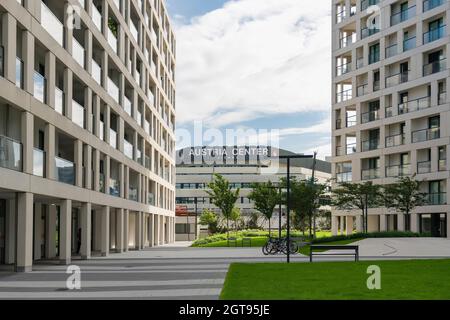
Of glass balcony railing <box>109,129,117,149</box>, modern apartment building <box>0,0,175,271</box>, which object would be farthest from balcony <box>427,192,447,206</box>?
glass balcony railing <box>109,129,117,149</box>

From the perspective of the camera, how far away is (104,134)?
36.7 m

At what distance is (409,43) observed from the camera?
61094 mm

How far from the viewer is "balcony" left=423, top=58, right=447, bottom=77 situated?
56719 mm

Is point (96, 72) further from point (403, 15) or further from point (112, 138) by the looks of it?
point (403, 15)

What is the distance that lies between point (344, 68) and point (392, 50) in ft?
26.5

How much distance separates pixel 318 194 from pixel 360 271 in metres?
39.5

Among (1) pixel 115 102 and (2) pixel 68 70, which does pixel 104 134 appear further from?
(2) pixel 68 70

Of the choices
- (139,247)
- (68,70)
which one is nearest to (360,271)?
(68,70)

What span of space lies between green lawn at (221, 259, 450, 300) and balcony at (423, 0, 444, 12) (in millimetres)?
38813

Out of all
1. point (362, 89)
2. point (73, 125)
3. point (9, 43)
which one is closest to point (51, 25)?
point (73, 125)

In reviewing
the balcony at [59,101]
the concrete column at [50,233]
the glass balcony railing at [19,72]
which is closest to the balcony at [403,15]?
the concrete column at [50,233]

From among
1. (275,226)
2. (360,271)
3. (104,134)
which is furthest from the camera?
(275,226)

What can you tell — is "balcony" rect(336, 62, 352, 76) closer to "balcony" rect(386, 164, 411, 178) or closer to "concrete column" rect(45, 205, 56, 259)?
"balcony" rect(386, 164, 411, 178)
